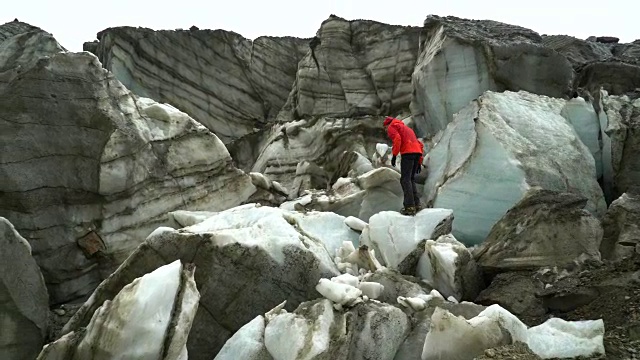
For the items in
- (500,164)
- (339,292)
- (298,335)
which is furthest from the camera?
(500,164)

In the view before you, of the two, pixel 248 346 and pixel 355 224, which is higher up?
pixel 355 224

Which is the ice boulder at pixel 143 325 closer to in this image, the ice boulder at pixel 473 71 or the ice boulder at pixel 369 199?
the ice boulder at pixel 369 199

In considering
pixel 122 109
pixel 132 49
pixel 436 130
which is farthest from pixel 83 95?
pixel 132 49

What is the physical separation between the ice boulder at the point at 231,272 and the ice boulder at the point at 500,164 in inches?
147

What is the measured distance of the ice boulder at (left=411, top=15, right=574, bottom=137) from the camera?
15.5 m

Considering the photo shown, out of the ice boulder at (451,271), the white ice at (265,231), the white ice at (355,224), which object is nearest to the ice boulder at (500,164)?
the white ice at (355,224)

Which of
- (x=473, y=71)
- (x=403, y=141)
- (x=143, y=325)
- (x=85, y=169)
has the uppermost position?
(x=473, y=71)

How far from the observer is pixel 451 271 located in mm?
8156

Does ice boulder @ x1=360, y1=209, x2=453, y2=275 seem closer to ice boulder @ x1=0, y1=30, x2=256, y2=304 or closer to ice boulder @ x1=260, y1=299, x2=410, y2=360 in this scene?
ice boulder @ x1=260, y1=299, x2=410, y2=360

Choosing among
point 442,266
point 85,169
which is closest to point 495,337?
point 442,266

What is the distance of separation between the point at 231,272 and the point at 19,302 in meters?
3.01

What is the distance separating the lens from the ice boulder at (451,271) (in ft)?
26.9

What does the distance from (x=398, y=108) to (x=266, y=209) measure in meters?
12.5

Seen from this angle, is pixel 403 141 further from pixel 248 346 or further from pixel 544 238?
pixel 248 346
